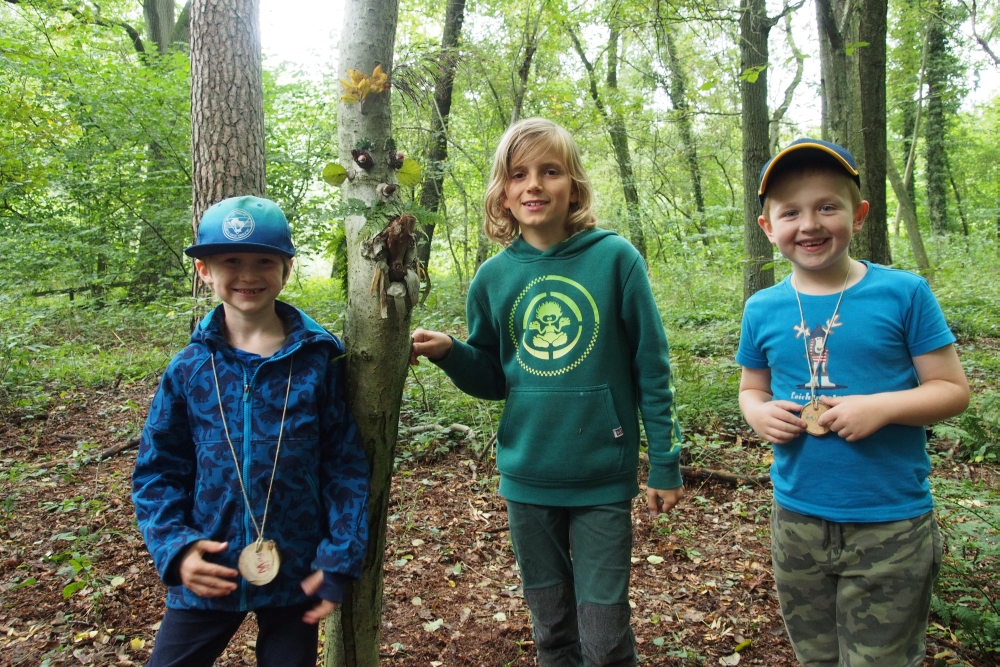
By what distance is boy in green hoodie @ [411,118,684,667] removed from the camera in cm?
193

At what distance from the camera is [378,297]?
174 centimetres

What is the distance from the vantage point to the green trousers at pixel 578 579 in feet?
6.18

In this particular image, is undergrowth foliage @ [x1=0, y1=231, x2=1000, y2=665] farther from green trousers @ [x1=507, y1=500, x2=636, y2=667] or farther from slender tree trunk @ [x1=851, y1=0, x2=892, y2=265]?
slender tree trunk @ [x1=851, y1=0, x2=892, y2=265]

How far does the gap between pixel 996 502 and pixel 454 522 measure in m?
2.93

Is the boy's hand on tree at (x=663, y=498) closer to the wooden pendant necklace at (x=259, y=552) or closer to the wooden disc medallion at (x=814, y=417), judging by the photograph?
the wooden disc medallion at (x=814, y=417)

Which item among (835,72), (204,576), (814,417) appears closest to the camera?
(204,576)

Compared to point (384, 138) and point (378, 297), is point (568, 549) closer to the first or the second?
point (378, 297)

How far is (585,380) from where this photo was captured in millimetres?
1974

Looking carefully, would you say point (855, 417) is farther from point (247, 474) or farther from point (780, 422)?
point (247, 474)

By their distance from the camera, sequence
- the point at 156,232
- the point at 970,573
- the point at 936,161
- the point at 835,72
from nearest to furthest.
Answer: the point at 970,573 < the point at 835,72 < the point at 156,232 < the point at 936,161

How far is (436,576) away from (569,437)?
1.78m

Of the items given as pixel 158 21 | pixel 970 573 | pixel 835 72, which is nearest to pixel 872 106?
pixel 835 72

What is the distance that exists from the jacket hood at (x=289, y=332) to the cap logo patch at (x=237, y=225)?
0.24 metres

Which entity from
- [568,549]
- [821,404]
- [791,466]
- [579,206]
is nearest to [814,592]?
[791,466]
